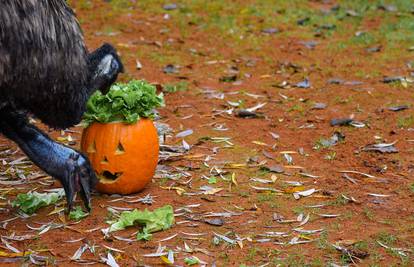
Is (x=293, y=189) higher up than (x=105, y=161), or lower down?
lower down

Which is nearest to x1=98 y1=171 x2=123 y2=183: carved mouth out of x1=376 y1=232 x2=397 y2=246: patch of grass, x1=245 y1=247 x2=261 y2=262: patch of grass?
x1=245 y1=247 x2=261 y2=262: patch of grass

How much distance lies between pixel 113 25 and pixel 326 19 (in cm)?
259

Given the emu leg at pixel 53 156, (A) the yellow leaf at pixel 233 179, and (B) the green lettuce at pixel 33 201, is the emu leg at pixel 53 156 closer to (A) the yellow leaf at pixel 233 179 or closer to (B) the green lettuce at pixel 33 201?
(B) the green lettuce at pixel 33 201

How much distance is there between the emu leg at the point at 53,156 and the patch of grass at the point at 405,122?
289cm

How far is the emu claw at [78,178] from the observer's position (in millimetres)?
5223

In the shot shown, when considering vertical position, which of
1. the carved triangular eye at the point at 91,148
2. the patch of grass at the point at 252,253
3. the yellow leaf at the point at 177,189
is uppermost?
the carved triangular eye at the point at 91,148

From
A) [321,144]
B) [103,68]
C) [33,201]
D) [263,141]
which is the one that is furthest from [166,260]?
[321,144]

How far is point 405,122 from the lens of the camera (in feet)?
23.2

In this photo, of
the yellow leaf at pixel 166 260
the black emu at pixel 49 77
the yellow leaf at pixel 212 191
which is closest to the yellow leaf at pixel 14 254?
the black emu at pixel 49 77

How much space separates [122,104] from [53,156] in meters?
0.55

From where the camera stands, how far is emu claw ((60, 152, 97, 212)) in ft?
17.1

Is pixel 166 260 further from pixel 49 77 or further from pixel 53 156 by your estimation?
pixel 49 77

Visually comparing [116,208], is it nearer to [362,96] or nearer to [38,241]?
[38,241]

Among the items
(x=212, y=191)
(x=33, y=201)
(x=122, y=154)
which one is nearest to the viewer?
(x=33, y=201)
